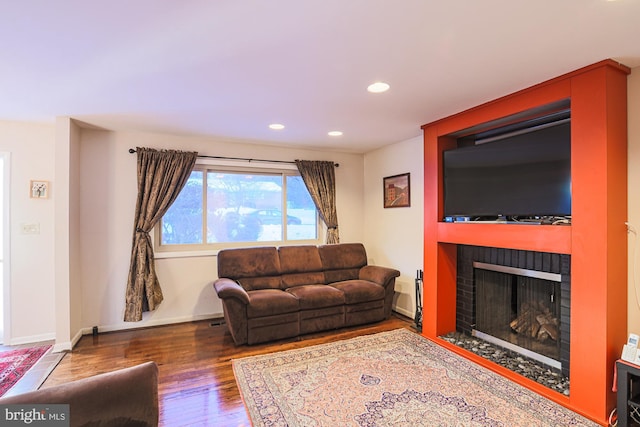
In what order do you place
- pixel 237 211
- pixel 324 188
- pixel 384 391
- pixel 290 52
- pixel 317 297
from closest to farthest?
pixel 290 52, pixel 384 391, pixel 317 297, pixel 237 211, pixel 324 188

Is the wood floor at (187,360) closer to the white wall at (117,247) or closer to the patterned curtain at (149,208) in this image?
the white wall at (117,247)

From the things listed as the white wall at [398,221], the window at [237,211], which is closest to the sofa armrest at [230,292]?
the window at [237,211]

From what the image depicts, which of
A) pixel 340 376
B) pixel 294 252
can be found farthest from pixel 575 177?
pixel 294 252

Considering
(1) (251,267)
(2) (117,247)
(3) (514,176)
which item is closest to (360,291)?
(1) (251,267)

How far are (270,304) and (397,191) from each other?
7.46ft

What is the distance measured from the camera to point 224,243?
448 centimetres

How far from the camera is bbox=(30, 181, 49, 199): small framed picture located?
3518mm

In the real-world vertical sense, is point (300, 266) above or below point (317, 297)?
above

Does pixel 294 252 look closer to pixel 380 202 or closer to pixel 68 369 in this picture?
pixel 380 202

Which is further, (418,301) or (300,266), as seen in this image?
(300,266)

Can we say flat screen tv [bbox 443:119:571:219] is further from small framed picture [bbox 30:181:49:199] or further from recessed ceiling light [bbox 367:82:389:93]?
small framed picture [bbox 30:181:49:199]

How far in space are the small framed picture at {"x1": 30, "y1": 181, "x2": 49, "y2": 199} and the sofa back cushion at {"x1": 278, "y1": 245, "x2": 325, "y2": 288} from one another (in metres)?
2.69

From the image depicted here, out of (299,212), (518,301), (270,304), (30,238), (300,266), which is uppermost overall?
(299,212)

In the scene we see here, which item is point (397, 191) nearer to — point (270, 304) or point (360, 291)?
point (360, 291)
